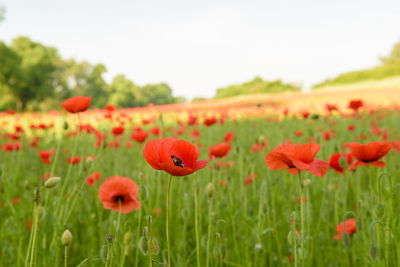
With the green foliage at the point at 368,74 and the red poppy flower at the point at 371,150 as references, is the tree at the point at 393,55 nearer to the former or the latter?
the green foliage at the point at 368,74

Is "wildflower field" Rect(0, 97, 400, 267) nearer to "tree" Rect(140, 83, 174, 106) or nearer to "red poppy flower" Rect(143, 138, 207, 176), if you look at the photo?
"red poppy flower" Rect(143, 138, 207, 176)

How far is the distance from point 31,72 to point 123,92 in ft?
72.0

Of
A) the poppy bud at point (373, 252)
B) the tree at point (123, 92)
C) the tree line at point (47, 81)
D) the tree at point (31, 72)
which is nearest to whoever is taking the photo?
the poppy bud at point (373, 252)

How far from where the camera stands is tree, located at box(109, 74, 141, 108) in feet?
155

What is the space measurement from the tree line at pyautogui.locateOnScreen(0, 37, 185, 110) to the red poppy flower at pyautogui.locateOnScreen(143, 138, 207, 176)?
16348mm

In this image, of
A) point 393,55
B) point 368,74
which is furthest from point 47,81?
point 393,55

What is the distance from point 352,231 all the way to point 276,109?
197 inches

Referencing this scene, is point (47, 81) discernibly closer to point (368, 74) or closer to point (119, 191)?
point (368, 74)

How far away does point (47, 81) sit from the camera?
104 ft

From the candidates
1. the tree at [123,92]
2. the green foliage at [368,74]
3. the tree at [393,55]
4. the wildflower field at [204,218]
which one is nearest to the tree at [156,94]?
the tree at [123,92]

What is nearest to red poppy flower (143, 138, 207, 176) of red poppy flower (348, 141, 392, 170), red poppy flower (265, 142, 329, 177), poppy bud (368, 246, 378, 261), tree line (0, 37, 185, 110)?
red poppy flower (265, 142, 329, 177)

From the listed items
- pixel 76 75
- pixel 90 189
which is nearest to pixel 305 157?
pixel 90 189

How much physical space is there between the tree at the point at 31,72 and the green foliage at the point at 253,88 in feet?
85.7

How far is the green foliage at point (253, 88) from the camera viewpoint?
41.6 metres
